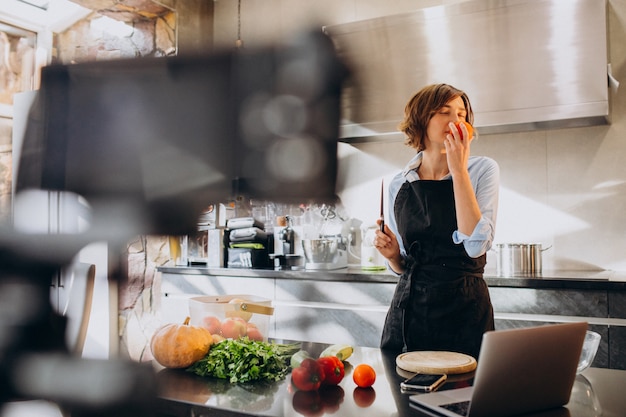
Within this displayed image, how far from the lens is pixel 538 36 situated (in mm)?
1926

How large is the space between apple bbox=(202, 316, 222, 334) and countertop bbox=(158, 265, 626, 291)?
1280mm

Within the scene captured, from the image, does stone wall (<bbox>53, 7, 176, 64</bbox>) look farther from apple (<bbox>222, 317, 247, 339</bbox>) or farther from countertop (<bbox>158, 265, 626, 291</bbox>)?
countertop (<bbox>158, 265, 626, 291</bbox>)

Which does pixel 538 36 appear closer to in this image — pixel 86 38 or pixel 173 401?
pixel 173 401

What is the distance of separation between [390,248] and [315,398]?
20.5 inches

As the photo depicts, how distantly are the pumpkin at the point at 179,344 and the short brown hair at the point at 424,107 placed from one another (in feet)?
2.45

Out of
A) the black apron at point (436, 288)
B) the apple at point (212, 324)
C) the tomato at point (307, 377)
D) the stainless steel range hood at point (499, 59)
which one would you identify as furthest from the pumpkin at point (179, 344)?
the stainless steel range hood at point (499, 59)

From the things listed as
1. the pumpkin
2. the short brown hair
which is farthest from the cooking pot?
the pumpkin

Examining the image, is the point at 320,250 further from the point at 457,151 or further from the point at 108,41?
the point at 108,41

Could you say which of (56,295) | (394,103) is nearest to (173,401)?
(56,295)

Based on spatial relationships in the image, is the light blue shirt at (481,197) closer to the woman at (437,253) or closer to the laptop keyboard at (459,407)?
the woman at (437,253)

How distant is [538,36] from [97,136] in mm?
1984

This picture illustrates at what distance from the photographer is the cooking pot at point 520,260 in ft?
6.31

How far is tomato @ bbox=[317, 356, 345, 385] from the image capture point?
679mm

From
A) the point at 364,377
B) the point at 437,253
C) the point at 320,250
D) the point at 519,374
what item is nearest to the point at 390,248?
the point at 437,253
